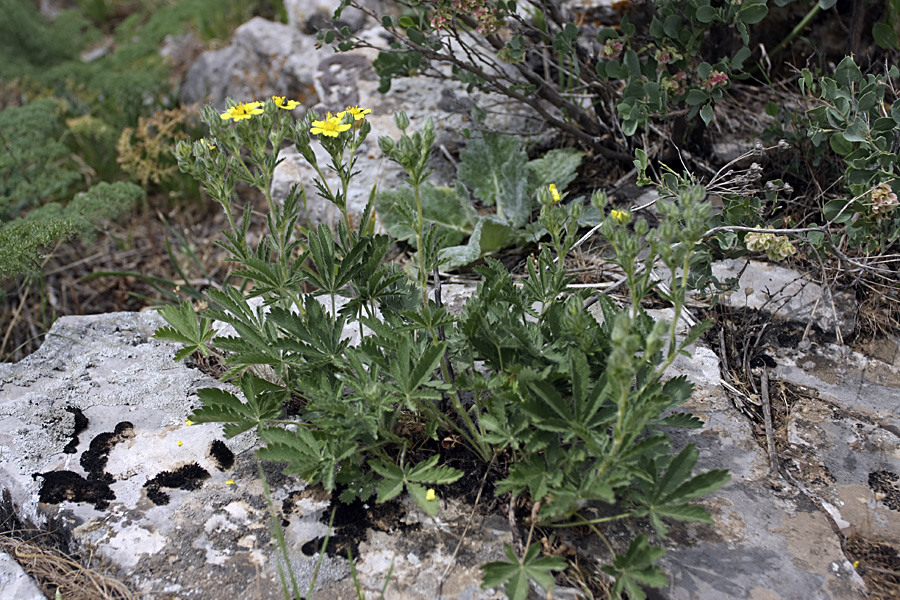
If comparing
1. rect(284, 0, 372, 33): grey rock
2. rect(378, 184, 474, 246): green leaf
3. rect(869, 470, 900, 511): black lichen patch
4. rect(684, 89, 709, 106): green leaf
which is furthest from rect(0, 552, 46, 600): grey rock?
rect(284, 0, 372, 33): grey rock

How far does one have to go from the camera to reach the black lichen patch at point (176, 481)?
6.52ft

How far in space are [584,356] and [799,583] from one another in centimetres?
78

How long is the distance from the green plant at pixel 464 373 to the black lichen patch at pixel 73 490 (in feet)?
1.45

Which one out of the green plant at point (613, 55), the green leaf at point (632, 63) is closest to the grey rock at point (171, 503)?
the green plant at point (613, 55)

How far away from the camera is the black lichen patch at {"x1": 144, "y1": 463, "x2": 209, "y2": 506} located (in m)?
1.99

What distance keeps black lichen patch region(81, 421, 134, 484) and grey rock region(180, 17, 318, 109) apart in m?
2.60

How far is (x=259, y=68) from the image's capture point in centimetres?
465

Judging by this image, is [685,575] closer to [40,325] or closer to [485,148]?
[485,148]

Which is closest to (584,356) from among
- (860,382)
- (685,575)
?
(685,575)

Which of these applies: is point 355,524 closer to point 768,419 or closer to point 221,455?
point 221,455

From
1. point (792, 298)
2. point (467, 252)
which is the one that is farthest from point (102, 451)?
point (792, 298)

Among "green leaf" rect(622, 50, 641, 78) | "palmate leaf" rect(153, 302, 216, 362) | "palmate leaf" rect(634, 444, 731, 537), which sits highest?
"green leaf" rect(622, 50, 641, 78)

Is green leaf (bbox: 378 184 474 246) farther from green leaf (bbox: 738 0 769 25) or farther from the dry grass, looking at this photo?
the dry grass

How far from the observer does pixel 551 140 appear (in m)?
3.61
